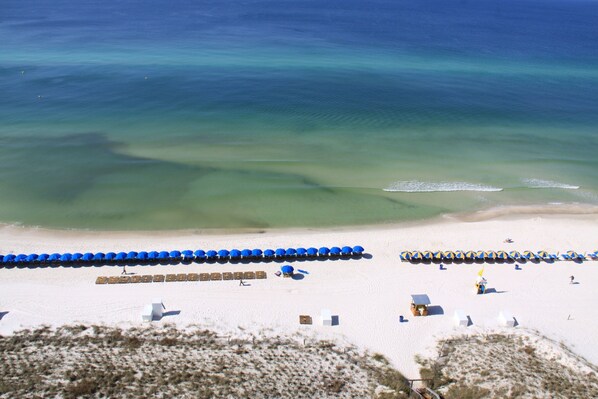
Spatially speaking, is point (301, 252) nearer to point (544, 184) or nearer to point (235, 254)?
point (235, 254)

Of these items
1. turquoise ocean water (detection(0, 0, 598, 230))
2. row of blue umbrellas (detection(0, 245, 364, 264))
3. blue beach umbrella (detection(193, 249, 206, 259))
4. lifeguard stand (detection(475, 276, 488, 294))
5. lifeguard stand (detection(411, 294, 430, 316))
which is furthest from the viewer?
turquoise ocean water (detection(0, 0, 598, 230))

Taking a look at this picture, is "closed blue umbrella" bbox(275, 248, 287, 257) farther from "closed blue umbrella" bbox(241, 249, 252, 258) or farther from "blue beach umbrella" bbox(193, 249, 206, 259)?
"blue beach umbrella" bbox(193, 249, 206, 259)

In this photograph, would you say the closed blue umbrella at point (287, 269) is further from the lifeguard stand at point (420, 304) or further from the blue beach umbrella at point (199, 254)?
the lifeguard stand at point (420, 304)

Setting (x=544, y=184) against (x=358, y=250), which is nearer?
(x=358, y=250)

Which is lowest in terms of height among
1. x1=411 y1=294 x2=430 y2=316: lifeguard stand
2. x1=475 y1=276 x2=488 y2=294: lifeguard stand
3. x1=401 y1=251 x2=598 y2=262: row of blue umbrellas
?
x1=411 y1=294 x2=430 y2=316: lifeguard stand

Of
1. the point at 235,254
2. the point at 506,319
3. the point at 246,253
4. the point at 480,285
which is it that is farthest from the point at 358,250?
the point at 506,319

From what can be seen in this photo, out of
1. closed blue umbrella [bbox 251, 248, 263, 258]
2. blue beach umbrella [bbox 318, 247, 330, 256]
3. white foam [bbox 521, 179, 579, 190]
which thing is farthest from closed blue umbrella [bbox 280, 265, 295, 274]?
white foam [bbox 521, 179, 579, 190]

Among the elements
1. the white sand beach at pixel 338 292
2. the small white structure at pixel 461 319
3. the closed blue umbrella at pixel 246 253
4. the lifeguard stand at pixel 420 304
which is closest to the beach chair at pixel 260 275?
the white sand beach at pixel 338 292
